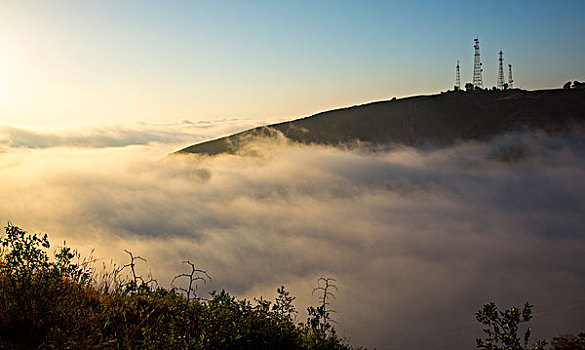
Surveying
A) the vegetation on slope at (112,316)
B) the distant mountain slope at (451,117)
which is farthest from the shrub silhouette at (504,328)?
the distant mountain slope at (451,117)

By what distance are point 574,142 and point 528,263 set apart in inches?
2116

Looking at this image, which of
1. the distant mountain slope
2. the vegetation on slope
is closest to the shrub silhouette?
the vegetation on slope

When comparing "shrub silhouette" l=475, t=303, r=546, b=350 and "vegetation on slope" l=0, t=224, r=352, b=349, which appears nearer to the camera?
"shrub silhouette" l=475, t=303, r=546, b=350

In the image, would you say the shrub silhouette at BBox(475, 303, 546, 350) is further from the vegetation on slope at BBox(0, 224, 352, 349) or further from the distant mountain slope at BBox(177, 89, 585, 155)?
the distant mountain slope at BBox(177, 89, 585, 155)

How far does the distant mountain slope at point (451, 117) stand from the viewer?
151m

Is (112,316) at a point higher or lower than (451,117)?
lower

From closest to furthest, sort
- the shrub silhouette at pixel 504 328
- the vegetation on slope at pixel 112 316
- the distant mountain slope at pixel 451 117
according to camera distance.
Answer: the shrub silhouette at pixel 504 328 → the vegetation on slope at pixel 112 316 → the distant mountain slope at pixel 451 117

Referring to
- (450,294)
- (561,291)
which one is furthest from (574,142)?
(450,294)

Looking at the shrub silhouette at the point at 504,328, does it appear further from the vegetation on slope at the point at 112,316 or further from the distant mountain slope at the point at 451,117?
the distant mountain slope at the point at 451,117

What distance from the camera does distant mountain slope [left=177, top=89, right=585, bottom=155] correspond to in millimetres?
151125

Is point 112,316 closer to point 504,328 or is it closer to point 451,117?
point 504,328

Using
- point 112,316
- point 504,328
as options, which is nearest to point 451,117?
point 504,328

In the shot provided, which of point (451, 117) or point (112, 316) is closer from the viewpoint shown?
point (112, 316)

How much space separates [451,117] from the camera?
158m
